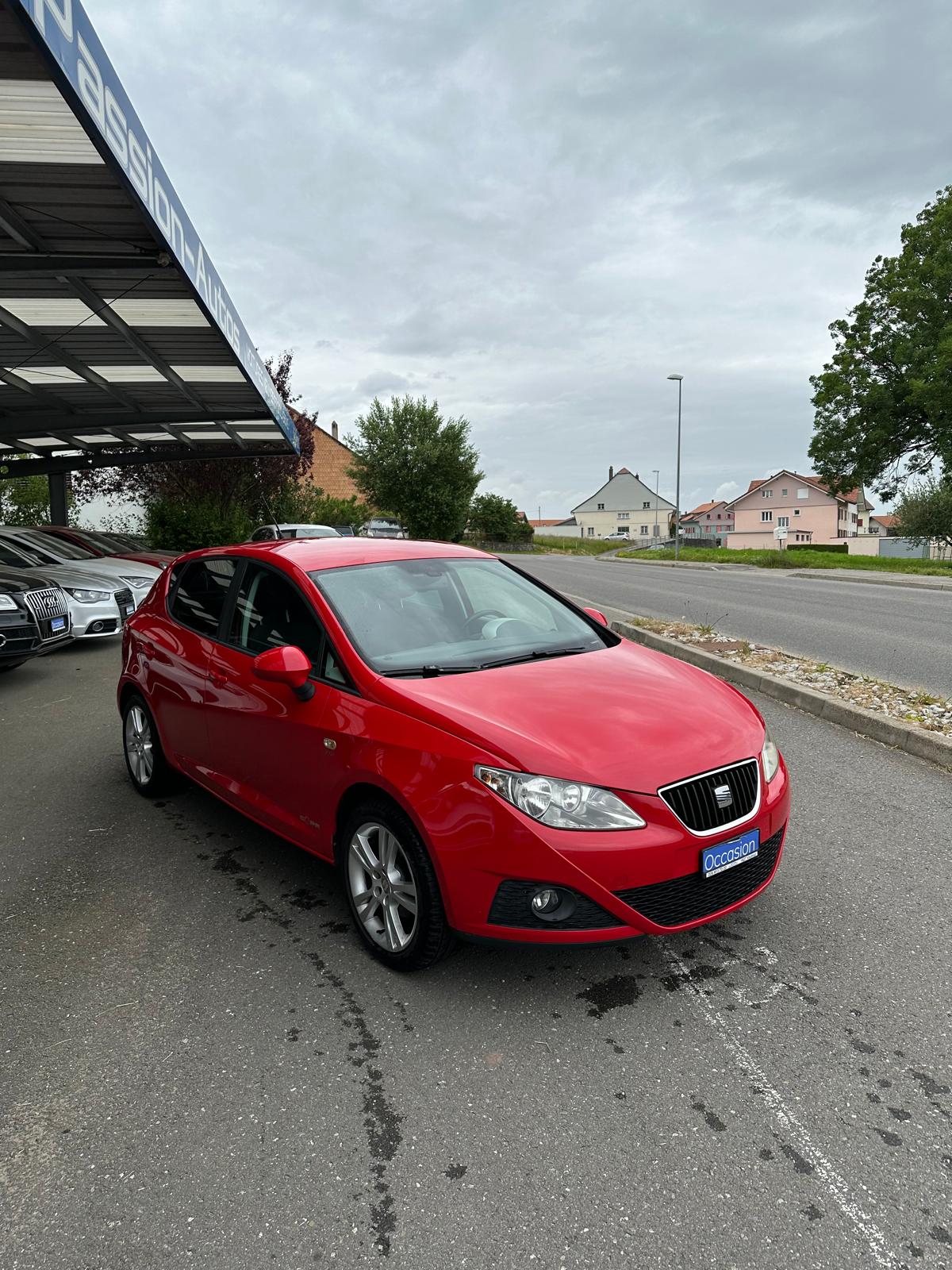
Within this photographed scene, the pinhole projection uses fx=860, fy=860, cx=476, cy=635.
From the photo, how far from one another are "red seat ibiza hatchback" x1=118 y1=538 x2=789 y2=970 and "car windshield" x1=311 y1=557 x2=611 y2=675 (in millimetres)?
12

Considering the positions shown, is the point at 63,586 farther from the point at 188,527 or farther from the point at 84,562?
the point at 188,527

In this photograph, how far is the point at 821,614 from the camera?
49.3 feet

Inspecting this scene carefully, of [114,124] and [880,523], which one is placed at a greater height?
[114,124]

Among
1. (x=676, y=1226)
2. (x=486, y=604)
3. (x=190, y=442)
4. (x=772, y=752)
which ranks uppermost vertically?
(x=190, y=442)

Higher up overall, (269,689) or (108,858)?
(269,689)

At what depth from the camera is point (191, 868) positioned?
4.11 m

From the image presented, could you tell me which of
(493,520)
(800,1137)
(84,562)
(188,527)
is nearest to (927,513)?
(493,520)

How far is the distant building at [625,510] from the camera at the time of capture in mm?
123938

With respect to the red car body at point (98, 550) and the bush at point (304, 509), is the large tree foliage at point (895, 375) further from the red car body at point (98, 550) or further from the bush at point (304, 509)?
the red car body at point (98, 550)

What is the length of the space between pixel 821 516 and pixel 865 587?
78285 millimetres

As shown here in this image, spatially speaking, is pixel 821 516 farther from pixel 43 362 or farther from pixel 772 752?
pixel 772 752

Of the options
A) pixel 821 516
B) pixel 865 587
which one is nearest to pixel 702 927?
pixel 865 587

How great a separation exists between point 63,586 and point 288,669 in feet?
28.4

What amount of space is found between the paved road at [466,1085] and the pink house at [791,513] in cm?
9263
